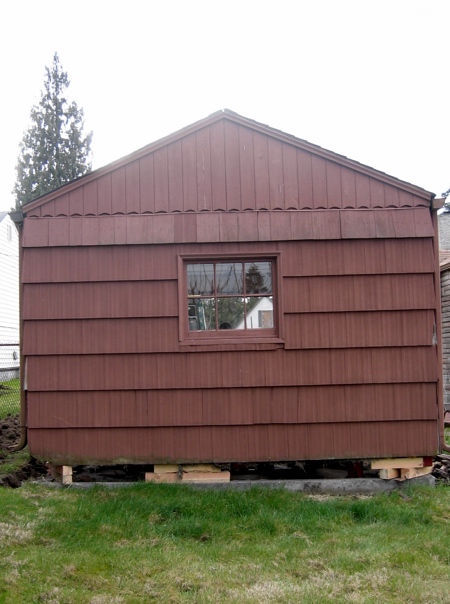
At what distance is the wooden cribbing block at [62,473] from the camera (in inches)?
254

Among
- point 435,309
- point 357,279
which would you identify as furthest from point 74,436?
point 435,309

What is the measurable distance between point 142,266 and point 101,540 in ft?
9.13

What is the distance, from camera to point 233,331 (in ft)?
21.4

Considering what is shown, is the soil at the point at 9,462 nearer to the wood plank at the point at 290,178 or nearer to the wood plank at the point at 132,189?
the wood plank at the point at 132,189

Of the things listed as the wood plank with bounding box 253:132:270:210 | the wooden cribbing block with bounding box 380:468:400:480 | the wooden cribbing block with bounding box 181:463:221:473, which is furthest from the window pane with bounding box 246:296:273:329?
the wooden cribbing block with bounding box 380:468:400:480

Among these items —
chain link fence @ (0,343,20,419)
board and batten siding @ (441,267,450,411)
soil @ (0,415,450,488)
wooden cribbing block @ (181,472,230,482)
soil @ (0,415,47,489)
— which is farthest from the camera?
board and batten siding @ (441,267,450,411)

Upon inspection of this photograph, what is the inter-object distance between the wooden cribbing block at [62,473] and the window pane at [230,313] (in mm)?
2149

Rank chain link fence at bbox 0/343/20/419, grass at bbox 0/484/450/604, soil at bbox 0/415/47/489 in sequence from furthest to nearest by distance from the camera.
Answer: chain link fence at bbox 0/343/20/419 < soil at bbox 0/415/47/489 < grass at bbox 0/484/450/604

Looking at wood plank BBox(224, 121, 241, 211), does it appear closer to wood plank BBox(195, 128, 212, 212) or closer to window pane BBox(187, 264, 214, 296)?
wood plank BBox(195, 128, 212, 212)

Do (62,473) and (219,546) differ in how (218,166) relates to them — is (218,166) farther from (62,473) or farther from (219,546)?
(219,546)

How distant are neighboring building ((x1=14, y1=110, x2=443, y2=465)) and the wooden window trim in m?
0.02

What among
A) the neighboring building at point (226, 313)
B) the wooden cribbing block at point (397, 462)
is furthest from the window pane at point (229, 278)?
the wooden cribbing block at point (397, 462)

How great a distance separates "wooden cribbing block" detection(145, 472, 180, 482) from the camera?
646 cm

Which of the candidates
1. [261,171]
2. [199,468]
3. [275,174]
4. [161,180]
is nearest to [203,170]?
[161,180]
